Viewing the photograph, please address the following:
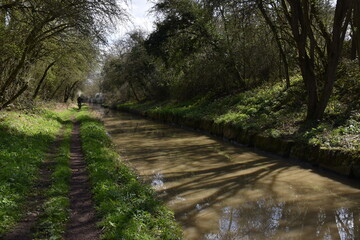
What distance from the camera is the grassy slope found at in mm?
11352

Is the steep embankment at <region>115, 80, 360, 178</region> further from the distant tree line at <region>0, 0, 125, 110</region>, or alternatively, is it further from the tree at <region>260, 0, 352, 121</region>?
the distant tree line at <region>0, 0, 125, 110</region>

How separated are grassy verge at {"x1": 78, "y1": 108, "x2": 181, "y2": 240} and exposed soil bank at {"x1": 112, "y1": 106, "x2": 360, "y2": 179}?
19.3 ft

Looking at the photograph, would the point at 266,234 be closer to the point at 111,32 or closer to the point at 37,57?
the point at 111,32

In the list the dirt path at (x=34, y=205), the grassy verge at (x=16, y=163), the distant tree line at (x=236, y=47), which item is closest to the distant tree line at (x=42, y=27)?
the grassy verge at (x=16, y=163)

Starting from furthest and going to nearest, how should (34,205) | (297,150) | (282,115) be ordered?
(282,115)
(297,150)
(34,205)

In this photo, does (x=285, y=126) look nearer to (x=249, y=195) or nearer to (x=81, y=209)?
(x=249, y=195)

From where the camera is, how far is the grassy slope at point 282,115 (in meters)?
11.4

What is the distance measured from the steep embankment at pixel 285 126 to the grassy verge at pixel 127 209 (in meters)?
6.12

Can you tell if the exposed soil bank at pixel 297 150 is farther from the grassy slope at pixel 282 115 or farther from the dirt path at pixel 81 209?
the dirt path at pixel 81 209

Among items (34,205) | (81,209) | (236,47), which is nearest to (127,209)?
(81,209)

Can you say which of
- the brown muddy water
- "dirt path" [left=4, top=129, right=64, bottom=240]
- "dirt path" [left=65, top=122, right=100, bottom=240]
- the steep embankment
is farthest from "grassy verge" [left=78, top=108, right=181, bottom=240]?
the steep embankment

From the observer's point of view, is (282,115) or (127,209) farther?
(282,115)

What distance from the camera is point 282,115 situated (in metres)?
16.0

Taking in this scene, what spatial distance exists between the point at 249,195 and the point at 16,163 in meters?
6.14
